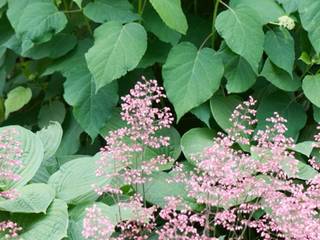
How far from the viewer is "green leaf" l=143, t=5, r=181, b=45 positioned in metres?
2.53

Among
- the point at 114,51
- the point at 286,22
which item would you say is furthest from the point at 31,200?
the point at 286,22

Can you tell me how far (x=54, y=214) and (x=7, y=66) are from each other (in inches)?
51.5

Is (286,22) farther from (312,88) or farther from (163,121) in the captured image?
(163,121)

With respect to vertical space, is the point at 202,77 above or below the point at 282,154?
below

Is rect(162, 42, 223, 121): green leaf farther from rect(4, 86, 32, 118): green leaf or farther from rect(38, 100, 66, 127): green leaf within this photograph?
rect(4, 86, 32, 118): green leaf

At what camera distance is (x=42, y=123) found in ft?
9.30

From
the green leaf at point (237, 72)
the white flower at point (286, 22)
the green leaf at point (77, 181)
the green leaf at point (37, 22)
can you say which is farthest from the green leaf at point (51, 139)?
the white flower at point (286, 22)

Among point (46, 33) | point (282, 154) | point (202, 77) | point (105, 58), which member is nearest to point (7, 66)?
point (46, 33)

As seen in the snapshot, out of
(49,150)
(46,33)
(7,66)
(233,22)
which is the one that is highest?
(233,22)

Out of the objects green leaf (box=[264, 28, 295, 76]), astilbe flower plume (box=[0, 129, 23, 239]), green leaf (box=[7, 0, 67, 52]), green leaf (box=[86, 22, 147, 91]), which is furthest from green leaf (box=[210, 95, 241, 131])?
astilbe flower plume (box=[0, 129, 23, 239])

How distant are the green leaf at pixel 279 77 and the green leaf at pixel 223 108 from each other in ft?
0.54

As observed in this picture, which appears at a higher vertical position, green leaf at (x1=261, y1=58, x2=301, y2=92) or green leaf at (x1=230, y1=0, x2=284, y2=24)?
green leaf at (x1=230, y1=0, x2=284, y2=24)

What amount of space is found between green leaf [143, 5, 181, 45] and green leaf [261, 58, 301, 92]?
349 mm

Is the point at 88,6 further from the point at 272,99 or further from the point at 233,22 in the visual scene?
the point at 272,99
